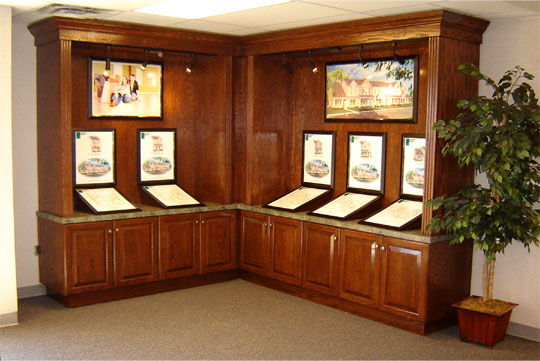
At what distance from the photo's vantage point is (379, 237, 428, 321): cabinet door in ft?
16.1

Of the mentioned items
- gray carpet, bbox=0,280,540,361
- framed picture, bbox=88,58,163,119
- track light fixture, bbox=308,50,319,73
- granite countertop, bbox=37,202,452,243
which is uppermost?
track light fixture, bbox=308,50,319,73

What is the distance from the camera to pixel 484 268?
4.89 metres

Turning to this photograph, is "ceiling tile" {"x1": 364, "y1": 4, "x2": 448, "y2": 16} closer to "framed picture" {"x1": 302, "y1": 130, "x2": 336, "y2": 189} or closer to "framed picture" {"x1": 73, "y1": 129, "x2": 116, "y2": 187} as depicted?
"framed picture" {"x1": 302, "y1": 130, "x2": 336, "y2": 189}

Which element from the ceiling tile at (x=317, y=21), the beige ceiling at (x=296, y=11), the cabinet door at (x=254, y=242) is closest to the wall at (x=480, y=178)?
the beige ceiling at (x=296, y=11)

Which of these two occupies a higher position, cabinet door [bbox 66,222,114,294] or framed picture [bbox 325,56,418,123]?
framed picture [bbox 325,56,418,123]

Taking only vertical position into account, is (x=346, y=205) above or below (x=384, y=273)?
above

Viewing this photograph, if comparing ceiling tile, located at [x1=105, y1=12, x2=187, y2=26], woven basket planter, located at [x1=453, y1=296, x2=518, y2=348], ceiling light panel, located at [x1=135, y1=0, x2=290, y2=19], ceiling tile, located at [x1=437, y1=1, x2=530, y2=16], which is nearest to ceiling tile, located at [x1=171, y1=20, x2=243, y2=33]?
ceiling tile, located at [x1=105, y1=12, x2=187, y2=26]

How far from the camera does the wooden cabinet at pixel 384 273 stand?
4.93 metres

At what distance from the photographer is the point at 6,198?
16.4ft

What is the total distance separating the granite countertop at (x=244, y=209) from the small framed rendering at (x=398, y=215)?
0.07m

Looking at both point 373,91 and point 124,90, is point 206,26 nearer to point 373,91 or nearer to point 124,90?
point 124,90

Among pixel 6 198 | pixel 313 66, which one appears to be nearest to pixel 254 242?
pixel 313 66

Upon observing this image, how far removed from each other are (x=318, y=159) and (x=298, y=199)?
19.9 inches

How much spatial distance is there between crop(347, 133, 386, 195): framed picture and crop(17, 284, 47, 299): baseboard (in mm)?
3295
